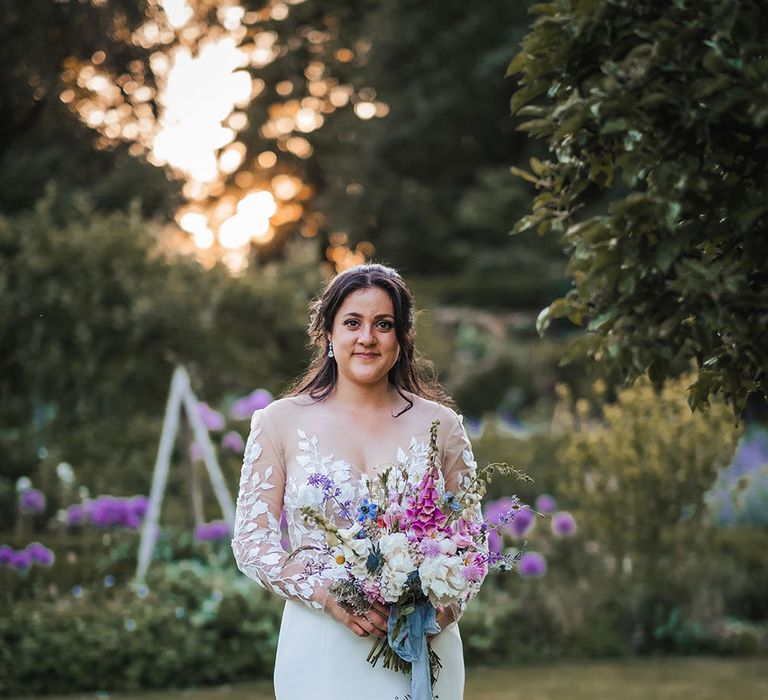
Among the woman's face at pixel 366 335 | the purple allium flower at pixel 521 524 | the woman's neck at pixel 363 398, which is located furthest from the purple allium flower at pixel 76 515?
the woman's face at pixel 366 335

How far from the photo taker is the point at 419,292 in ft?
67.7

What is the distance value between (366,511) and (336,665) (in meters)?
0.52

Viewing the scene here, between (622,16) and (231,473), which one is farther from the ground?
(231,473)

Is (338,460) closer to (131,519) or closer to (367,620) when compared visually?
(367,620)

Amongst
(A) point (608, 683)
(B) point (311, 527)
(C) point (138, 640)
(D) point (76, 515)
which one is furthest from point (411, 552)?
(D) point (76, 515)

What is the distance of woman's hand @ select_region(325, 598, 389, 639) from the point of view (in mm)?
3041

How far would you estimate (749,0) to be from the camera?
2.61 meters

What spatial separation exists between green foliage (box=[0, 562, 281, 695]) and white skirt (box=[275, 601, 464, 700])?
12.8ft

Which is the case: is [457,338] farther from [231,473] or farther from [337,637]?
[337,637]

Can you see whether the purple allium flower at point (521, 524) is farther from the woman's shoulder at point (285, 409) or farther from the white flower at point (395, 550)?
the white flower at point (395, 550)

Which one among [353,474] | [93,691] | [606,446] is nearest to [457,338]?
[606,446]

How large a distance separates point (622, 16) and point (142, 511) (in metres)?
6.68

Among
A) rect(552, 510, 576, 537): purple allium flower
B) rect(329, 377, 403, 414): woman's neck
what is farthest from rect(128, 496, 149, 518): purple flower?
rect(329, 377, 403, 414): woman's neck

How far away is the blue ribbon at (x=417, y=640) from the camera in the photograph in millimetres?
3029
